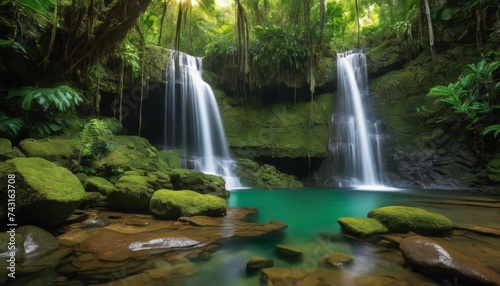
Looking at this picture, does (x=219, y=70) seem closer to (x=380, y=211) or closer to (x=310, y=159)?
(x=310, y=159)

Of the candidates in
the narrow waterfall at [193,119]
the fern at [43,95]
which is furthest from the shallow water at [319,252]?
the narrow waterfall at [193,119]

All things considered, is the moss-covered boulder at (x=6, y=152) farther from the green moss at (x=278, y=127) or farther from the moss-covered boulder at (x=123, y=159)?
the green moss at (x=278, y=127)

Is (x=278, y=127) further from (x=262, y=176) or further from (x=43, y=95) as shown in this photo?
(x=43, y=95)

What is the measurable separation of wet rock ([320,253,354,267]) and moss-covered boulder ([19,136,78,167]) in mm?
5162

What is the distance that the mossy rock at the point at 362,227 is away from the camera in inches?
137

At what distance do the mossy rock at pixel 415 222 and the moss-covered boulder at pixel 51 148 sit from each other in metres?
5.96

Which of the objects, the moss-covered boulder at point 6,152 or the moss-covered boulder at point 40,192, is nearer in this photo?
the moss-covered boulder at point 40,192

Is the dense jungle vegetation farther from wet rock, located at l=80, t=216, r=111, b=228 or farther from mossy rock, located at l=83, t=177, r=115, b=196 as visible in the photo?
wet rock, located at l=80, t=216, r=111, b=228

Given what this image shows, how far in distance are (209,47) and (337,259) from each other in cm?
1237

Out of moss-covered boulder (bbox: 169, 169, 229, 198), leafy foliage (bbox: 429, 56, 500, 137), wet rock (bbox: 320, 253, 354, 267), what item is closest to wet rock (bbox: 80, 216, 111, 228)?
moss-covered boulder (bbox: 169, 169, 229, 198)

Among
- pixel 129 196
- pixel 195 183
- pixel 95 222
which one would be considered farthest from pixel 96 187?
pixel 195 183

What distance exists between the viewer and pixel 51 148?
520 cm

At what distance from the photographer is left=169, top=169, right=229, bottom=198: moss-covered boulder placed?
6203 mm

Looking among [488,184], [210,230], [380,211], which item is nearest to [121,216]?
[210,230]
